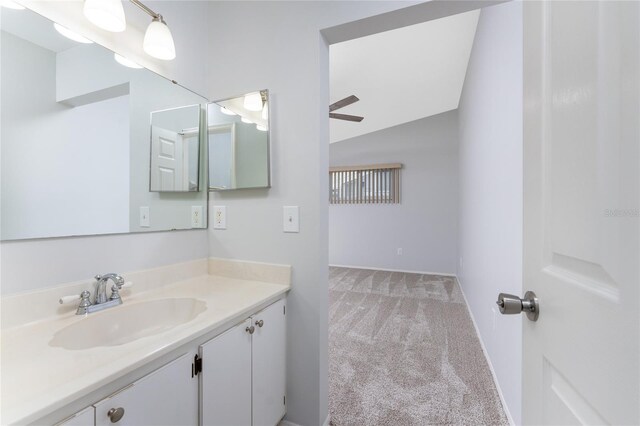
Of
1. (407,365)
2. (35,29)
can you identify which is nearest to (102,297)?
(35,29)

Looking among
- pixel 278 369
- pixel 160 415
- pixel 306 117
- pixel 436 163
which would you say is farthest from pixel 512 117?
pixel 436 163

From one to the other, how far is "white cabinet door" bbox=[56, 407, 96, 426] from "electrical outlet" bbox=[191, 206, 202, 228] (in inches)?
39.4

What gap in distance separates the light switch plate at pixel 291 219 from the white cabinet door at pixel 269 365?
0.35 meters

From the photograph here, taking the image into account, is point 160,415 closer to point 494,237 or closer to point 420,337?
point 494,237

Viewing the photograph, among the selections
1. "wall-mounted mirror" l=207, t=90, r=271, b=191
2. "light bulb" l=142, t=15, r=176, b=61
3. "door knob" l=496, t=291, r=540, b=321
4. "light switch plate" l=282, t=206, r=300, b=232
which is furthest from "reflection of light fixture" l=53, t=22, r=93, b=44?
"door knob" l=496, t=291, r=540, b=321

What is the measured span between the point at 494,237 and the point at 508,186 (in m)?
0.46

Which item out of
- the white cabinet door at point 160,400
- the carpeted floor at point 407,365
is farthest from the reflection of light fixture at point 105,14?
the carpeted floor at point 407,365

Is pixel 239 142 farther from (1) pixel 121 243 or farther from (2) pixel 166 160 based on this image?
(1) pixel 121 243

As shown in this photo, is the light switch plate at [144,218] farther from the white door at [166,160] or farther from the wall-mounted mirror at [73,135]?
the white door at [166,160]

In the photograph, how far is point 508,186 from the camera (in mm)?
1492

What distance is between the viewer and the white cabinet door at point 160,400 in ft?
2.04

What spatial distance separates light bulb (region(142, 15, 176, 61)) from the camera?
3.76ft

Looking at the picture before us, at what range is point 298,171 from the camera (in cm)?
132

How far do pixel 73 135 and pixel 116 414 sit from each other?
97cm
